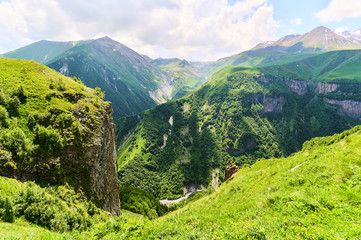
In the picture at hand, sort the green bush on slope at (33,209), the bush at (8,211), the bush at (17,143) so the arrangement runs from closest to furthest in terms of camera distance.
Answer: the bush at (8,211), the green bush on slope at (33,209), the bush at (17,143)

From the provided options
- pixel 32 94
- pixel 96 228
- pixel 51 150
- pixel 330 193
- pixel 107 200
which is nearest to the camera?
pixel 330 193

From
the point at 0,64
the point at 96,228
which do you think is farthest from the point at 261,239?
the point at 0,64

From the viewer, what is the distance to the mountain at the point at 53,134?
73.7 feet

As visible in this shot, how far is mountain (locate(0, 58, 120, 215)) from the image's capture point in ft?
73.7

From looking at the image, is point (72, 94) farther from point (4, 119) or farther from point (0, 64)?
point (0, 64)

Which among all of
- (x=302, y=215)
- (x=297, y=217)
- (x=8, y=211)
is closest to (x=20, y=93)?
(x=8, y=211)

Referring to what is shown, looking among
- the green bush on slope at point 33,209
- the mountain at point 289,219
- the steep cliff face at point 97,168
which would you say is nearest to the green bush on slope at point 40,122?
the steep cliff face at point 97,168

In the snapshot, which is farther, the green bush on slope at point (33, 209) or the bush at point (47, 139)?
the bush at point (47, 139)

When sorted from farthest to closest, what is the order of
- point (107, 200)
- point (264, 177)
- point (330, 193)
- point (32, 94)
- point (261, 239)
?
point (107, 200), point (32, 94), point (264, 177), point (330, 193), point (261, 239)

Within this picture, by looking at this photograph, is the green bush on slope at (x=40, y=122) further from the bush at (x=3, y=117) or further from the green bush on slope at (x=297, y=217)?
the green bush on slope at (x=297, y=217)

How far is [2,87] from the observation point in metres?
28.4

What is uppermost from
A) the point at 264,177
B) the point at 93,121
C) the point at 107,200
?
the point at 93,121

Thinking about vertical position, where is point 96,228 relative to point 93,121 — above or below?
below

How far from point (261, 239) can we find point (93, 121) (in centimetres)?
3617
